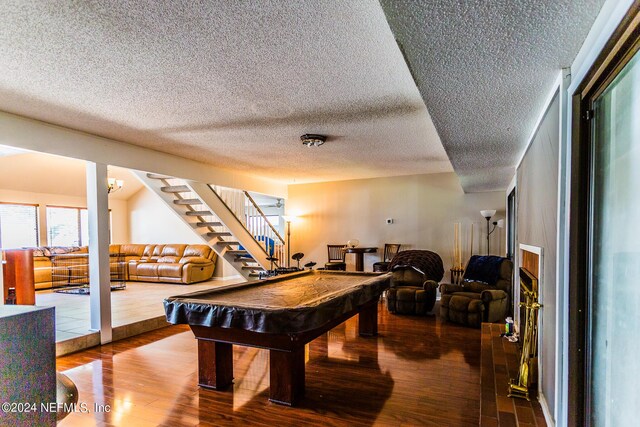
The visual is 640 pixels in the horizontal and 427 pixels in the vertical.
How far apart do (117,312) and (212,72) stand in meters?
4.43

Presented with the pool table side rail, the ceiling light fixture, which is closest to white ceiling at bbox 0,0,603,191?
the ceiling light fixture

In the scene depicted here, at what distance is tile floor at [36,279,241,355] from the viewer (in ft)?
13.5

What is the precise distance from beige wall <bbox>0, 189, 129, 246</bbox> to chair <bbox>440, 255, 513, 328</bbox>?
9.10 meters

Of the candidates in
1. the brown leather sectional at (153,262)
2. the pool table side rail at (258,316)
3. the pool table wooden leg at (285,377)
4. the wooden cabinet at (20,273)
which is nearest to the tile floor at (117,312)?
the brown leather sectional at (153,262)

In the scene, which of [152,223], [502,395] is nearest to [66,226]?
[152,223]

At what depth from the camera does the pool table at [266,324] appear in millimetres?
2480

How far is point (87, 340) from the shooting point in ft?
13.4

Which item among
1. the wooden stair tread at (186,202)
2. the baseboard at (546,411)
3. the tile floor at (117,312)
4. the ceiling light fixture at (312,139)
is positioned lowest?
the tile floor at (117,312)

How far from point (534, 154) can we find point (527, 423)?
6.22 feet

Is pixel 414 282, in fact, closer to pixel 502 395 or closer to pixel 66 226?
pixel 502 395

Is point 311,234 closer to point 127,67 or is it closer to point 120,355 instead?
point 120,355

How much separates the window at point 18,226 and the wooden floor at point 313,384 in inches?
225

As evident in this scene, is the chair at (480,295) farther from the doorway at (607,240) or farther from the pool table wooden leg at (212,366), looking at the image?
the doorway at (607,240)

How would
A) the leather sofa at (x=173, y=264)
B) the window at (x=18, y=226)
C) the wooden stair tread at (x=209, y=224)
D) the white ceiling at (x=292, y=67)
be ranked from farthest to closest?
the leather sofa at (x=173, y=264) < the window at (x=18, y=226) < the wooden stair tread at (x=209, y=224) < the white ceiling at (x=292, y=67)
